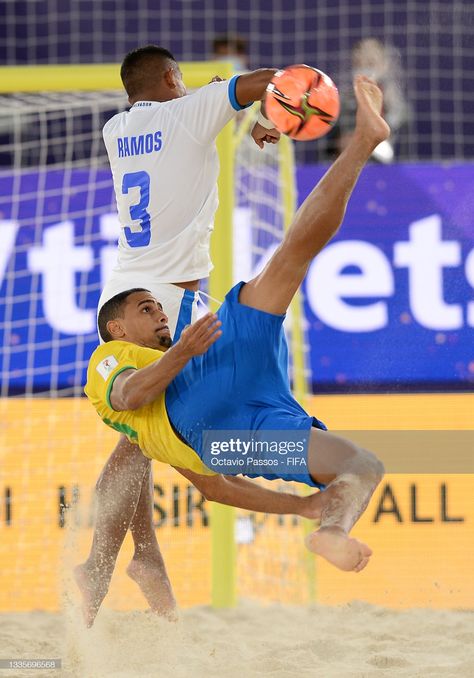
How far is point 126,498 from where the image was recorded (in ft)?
14.6

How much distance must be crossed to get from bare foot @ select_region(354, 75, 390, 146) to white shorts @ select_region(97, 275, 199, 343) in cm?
101

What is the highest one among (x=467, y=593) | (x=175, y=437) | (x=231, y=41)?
(x=231, y=41)

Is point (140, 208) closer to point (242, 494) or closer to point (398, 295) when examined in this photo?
point (242, 494)

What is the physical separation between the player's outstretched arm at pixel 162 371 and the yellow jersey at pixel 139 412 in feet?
0.23

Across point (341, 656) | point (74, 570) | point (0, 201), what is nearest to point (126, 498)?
point (74, 570)

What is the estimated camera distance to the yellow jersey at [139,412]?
12.5 feet

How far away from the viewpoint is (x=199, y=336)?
354cm

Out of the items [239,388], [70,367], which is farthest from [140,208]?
[70,367]

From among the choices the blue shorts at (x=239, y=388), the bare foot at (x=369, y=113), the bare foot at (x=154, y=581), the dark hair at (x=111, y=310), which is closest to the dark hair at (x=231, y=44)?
the dark hair at (x=111, y=310)

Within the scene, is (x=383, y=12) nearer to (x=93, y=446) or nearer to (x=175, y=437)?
(x=93, y=446)

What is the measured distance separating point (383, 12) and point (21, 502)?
18.6 feet

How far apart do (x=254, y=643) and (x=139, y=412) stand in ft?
4.92

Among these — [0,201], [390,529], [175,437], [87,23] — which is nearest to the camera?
[175,437]

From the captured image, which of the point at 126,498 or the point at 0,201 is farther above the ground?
the point at 0,201
